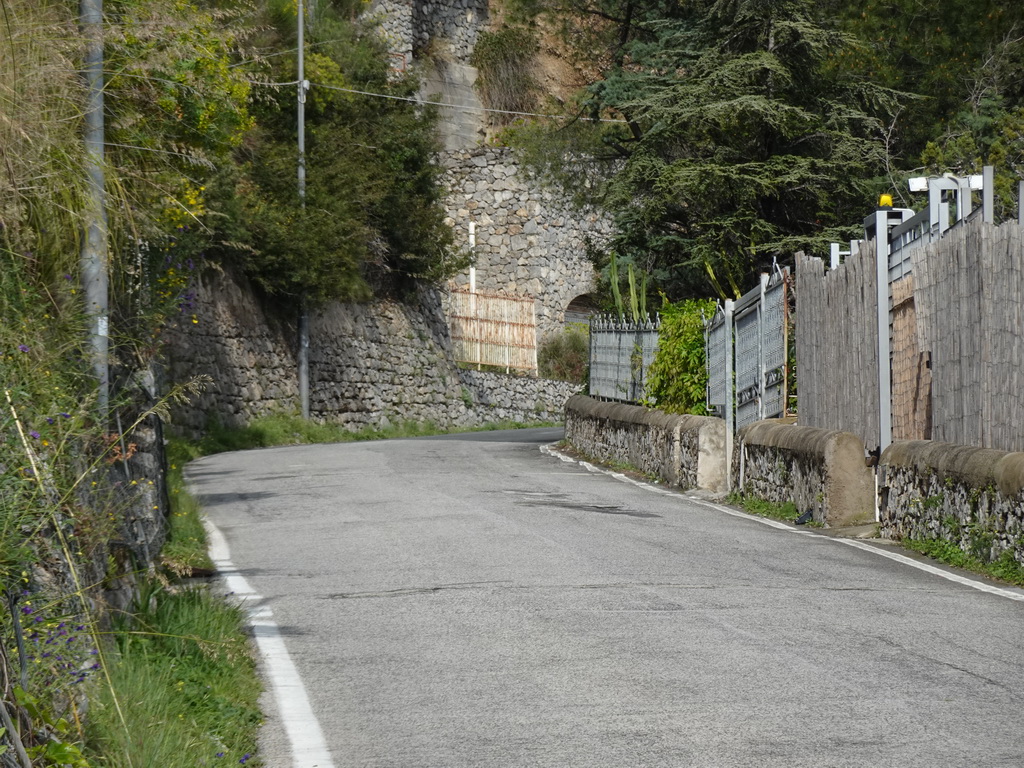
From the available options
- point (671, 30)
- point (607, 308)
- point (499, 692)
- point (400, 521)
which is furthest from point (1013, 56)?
point (499, 692)

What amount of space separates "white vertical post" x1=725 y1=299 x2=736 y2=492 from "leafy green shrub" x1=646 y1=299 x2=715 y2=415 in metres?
1.41

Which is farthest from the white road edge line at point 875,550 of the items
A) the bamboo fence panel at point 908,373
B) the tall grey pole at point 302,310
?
the tall grey pole at point 302,310

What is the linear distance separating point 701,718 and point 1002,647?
2.23 metres

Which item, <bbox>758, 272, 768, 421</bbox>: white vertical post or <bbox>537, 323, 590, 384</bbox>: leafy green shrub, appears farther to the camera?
<bbox>537, 323, 590, 384</bbox>: leafy green shrub

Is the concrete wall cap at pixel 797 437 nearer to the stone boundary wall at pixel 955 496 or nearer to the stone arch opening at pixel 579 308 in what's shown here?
the stone boundary wall at pixel 955 496

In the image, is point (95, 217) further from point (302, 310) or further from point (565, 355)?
point (565, 355)

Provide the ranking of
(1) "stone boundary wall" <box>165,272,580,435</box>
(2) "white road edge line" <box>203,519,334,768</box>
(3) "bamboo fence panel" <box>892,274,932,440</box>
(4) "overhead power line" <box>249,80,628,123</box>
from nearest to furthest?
(2) "white road edge line" <box>203,519,334,768</box> < (3) "bamboo fence panel" <box>892,274,932,440</box> < (1) "stone boundary wall" <box>165,272,580,435</box> < (4) "overhead power line" <box>249,80,628,123</box>

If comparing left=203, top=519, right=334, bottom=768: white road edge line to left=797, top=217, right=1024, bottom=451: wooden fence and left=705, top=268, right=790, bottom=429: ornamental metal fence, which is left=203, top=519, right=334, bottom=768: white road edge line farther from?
left=705, top=268, right=790, bottom=429: ornamental metal fence

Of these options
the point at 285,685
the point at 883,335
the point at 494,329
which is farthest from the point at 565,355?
the point at 285,685

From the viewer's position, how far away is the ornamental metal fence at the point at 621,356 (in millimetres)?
21578

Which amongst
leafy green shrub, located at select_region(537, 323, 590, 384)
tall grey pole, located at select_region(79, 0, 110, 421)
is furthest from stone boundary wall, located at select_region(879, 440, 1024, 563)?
leafy green shrub, located at select_region(537, 323, 590, 384)

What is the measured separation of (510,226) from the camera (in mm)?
47250

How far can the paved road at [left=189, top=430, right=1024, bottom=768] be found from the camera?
5340 mm

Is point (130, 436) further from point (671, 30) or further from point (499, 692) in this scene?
point (671, 30)
